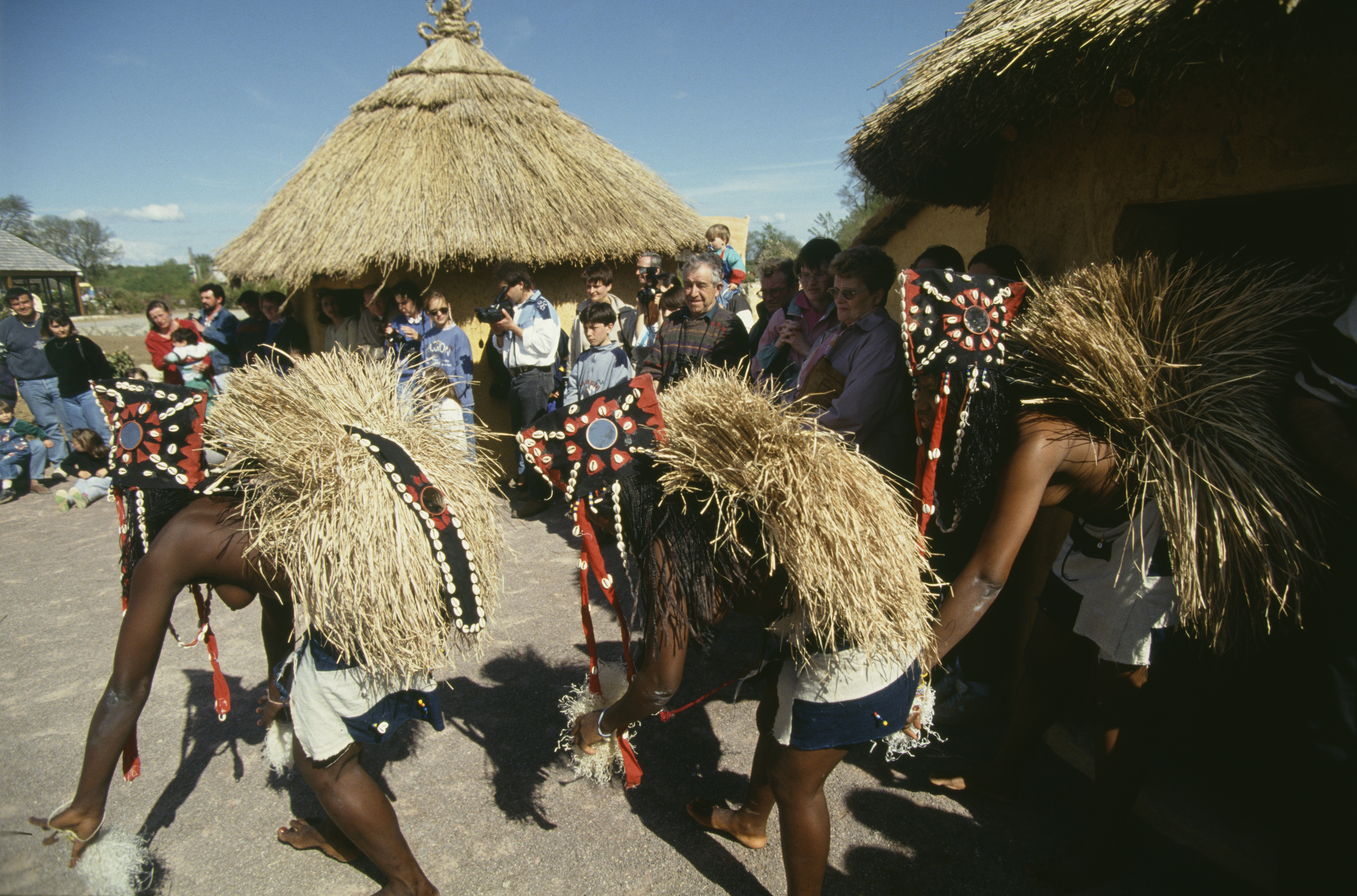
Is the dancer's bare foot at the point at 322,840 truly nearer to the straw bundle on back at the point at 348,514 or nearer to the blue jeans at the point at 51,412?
the straw bundle on back at the point at 348,514

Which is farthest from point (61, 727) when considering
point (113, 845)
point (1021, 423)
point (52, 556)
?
point (1021, 423)

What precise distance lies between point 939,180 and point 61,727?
522cm

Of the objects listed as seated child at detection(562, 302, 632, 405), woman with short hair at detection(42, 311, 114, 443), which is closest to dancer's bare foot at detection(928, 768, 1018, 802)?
seated child at detection(562, 302, 632, 405)

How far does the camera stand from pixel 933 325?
209 cm

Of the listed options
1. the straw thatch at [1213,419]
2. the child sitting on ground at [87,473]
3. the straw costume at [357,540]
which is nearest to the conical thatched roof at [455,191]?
the child sitting on ground at [87,473]

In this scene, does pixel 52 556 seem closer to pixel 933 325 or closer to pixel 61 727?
pixel 61 727

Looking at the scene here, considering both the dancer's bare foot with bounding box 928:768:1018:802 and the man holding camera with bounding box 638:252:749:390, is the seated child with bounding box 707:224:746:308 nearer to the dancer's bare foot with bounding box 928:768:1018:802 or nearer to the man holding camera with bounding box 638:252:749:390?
the man holding camera with bounding box 638:252:749:390

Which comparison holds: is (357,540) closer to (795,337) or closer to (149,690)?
(149,690)

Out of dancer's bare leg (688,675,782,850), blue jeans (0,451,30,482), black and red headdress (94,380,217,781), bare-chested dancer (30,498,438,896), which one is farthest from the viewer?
blue jeans (0,451,30,482)

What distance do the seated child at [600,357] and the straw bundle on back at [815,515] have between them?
3.29 meters

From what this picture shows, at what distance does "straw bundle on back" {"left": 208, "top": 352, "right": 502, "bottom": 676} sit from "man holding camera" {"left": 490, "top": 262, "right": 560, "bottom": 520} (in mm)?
3591

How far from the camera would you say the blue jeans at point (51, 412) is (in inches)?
309

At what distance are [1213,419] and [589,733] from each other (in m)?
2.08

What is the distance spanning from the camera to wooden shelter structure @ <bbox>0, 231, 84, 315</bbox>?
20391 mm
